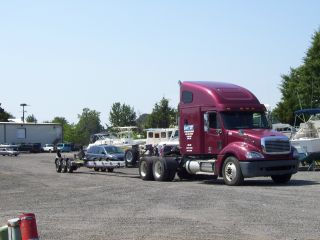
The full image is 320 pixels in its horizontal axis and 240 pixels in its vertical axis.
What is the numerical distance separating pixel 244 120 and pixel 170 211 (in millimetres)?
8541

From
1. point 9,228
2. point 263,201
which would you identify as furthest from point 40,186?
point 9,228

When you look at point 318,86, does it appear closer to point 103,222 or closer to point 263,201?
A: point 263,201

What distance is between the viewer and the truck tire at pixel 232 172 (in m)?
20.2

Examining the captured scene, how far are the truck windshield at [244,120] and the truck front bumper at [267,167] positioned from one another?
1644 mm

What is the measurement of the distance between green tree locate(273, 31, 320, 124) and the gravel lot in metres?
37.1

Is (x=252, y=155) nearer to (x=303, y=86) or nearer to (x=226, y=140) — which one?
(x=226, y=140)

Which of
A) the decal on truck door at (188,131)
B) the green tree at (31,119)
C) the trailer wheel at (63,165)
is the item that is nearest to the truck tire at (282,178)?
the decal on truck door at (188,131)

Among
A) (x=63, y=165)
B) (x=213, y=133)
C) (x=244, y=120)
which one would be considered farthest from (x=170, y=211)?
(x=63, y=165)

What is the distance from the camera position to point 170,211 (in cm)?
1362

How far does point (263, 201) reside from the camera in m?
15.1

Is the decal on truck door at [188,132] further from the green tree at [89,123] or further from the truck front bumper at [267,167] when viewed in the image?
the green tree at [89,123]

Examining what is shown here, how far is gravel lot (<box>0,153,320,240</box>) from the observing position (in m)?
10.7

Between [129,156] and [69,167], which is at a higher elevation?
[129,156]

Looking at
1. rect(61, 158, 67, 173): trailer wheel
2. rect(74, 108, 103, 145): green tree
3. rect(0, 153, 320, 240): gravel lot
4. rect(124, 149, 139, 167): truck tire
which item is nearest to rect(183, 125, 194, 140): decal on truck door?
rect(0, 153, 320, 240): gravel lot
